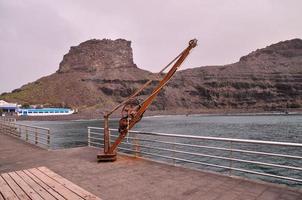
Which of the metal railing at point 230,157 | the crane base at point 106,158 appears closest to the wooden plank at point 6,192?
the crane base at point 106,158

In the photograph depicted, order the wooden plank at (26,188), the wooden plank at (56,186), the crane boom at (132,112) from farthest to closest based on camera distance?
the crane boom at (132,112)
the wooden plank at (26,188)
the wooden plank at (56,186)

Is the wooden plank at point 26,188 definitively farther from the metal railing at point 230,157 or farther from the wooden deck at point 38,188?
the metal railing at point 230,157

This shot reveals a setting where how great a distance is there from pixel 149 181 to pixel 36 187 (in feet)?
9.88

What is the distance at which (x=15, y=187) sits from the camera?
25.3 feet

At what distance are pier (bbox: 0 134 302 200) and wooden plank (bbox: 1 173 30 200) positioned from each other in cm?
157

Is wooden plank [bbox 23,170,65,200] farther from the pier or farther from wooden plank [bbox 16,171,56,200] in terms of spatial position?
the pier

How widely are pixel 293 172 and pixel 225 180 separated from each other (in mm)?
17476

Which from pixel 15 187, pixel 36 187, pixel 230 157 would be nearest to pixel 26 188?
pixel 36 187

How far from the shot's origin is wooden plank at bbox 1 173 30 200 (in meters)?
6.91

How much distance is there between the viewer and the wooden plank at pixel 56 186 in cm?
676

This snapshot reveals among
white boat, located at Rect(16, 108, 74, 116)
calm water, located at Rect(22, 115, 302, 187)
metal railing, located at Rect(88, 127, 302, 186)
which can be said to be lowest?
calm water, located at Rect(22, 115, 302, 187)

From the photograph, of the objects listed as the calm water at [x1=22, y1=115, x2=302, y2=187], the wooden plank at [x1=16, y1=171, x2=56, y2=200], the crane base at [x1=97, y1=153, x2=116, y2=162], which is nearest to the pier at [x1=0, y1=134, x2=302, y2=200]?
the crane base at [x1=97, y1=153, x2=116, y2=162]

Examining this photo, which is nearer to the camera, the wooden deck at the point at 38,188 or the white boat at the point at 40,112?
the wooden deck at the point at 38,188

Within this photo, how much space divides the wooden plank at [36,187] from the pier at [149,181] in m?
1.13
